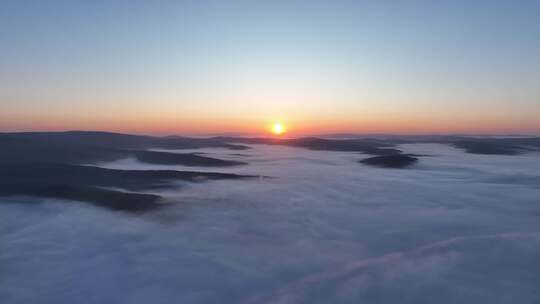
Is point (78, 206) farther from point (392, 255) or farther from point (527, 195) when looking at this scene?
point (527, 195)

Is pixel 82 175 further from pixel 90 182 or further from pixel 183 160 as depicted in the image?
pixel 183 160

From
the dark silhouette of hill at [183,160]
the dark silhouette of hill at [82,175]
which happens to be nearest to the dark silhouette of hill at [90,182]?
the dark silhouette of hill at [82,175]

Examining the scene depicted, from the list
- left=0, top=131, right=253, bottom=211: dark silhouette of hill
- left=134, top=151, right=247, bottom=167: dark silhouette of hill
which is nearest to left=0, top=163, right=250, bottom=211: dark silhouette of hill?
left=0, top=131, right=253, bottom=211: dark silhouette of hill

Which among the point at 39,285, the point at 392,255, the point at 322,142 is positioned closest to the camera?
the point at 39,285

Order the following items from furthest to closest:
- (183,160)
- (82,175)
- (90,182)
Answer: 1. (183,160)
2. (82,175)
3. (90,182)

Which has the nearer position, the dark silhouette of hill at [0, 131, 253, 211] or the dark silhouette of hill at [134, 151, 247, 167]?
the dark silhouette of hill at [0, 131, 253, 211]

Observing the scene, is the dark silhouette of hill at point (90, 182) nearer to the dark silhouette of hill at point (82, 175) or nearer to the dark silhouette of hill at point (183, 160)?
the dark silhouette of hill at point (82, 175)

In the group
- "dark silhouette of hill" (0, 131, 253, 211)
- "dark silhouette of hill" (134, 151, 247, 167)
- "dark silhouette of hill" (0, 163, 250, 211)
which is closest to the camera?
"dark silhouette of hill" (0, 163, 250, 211)

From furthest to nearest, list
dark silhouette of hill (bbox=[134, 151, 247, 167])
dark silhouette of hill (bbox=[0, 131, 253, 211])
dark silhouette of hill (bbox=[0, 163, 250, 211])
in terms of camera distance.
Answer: dark silhouette of hill (bbox=[134, 151, 247, 167]), dark silhouette of hill (bbox=[0, 131, 253, 211]), dark silhouette of hill (bbox=[0, 163, 250, 211])

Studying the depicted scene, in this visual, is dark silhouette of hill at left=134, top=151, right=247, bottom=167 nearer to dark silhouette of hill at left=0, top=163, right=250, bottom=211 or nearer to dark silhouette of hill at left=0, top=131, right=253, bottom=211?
dark silhouette of hill at left=0, top=131, right=253, bottom=211

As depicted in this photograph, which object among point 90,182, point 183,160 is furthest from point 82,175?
point 183,160

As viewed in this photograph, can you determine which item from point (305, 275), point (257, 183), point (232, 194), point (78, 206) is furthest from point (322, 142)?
point (305, 275)
